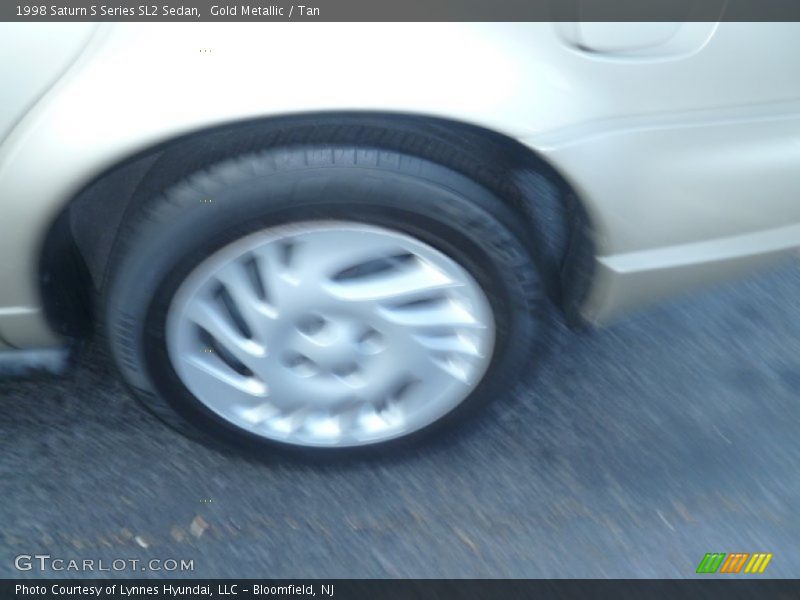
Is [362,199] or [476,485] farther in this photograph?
[476,485]

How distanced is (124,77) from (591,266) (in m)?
0.92

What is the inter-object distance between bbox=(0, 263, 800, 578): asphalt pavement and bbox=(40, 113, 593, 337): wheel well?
31 centimetres

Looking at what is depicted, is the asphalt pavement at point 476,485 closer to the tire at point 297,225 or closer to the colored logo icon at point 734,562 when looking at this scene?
the colored logo icon at point 734,562

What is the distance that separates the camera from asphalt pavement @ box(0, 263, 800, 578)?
1688 mm

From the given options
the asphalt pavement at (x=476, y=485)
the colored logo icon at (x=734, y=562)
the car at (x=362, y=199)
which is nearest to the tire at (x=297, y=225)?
the car at (x=362, y=199)

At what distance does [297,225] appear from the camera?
4.65ft

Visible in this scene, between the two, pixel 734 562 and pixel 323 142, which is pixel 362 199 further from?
pixel 734 562

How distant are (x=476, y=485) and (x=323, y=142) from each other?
0.86m

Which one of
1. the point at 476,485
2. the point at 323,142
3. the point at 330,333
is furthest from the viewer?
the point at 476,485
